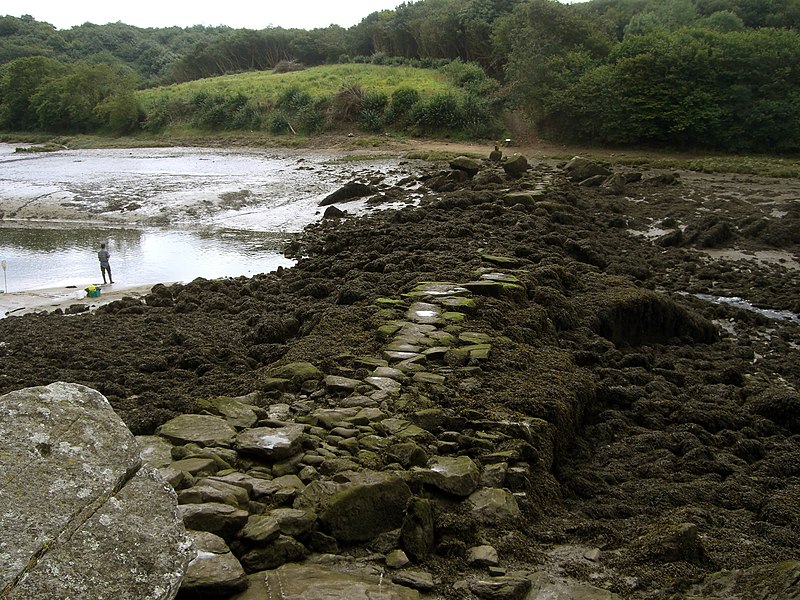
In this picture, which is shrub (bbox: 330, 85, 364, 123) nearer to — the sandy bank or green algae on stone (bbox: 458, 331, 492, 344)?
the sandy bank

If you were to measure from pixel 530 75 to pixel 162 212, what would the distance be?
2178 centimetres

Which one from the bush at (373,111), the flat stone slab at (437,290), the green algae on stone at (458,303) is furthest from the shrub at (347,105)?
the green algae on stone at (458,303)

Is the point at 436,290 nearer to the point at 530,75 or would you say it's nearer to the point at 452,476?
the point at 452,476

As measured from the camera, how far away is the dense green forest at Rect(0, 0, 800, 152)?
3359cm

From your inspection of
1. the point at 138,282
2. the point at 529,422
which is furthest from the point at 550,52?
the point at 529,422

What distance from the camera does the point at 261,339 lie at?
1038 cm

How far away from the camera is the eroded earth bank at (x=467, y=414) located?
488 centimetres

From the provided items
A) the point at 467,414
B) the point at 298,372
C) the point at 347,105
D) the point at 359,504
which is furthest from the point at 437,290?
the point at 347,105

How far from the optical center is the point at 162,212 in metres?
26.1

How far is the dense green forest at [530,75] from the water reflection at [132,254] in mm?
20830

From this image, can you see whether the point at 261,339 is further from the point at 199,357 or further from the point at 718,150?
the point at 718,150

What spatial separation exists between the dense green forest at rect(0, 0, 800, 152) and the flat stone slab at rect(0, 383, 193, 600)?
109 ft

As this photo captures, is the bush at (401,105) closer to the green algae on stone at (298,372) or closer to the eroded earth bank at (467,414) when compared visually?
the eroded earth bank at (467,414)

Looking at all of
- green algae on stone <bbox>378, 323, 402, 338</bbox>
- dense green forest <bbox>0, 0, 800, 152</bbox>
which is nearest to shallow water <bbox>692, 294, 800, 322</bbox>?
green algae on stone <bbox>378, 323, 402, 338</bbox>
